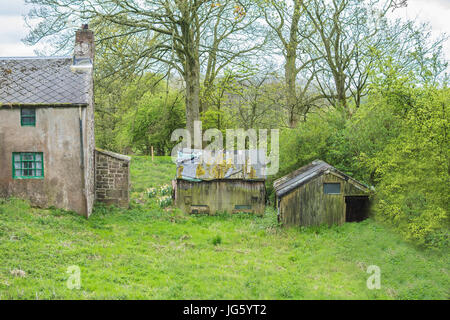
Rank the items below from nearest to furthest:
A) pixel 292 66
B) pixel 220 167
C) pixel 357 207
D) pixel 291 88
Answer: pixel 357 207
pixel 220 167
pixel 291 88
pixel 292 66

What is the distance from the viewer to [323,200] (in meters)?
16.9

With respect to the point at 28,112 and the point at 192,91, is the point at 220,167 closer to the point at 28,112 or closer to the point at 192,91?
the point at 192,91

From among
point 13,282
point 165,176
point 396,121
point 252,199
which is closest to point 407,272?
point 396,121

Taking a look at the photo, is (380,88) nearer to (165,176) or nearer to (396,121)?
(396,121)

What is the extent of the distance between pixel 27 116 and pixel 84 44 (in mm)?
4557

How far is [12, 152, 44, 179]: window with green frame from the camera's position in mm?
17438

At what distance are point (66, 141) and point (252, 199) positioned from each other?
8823mm

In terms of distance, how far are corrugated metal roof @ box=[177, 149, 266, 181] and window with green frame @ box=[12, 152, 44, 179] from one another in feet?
20.0

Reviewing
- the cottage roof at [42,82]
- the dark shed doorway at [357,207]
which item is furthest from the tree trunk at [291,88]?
Result: the cottage roof at [42,82]

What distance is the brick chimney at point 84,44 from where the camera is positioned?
1953 centimetres

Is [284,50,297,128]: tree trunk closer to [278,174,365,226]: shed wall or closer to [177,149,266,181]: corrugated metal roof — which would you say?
[177,149,266,181]: corrugated metal roof

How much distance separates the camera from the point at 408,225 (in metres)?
12.6

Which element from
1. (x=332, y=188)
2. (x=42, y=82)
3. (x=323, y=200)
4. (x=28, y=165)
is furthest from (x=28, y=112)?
(x=332, y=188)

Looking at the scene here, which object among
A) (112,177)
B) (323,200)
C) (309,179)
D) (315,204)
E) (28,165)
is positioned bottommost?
(315,204)
